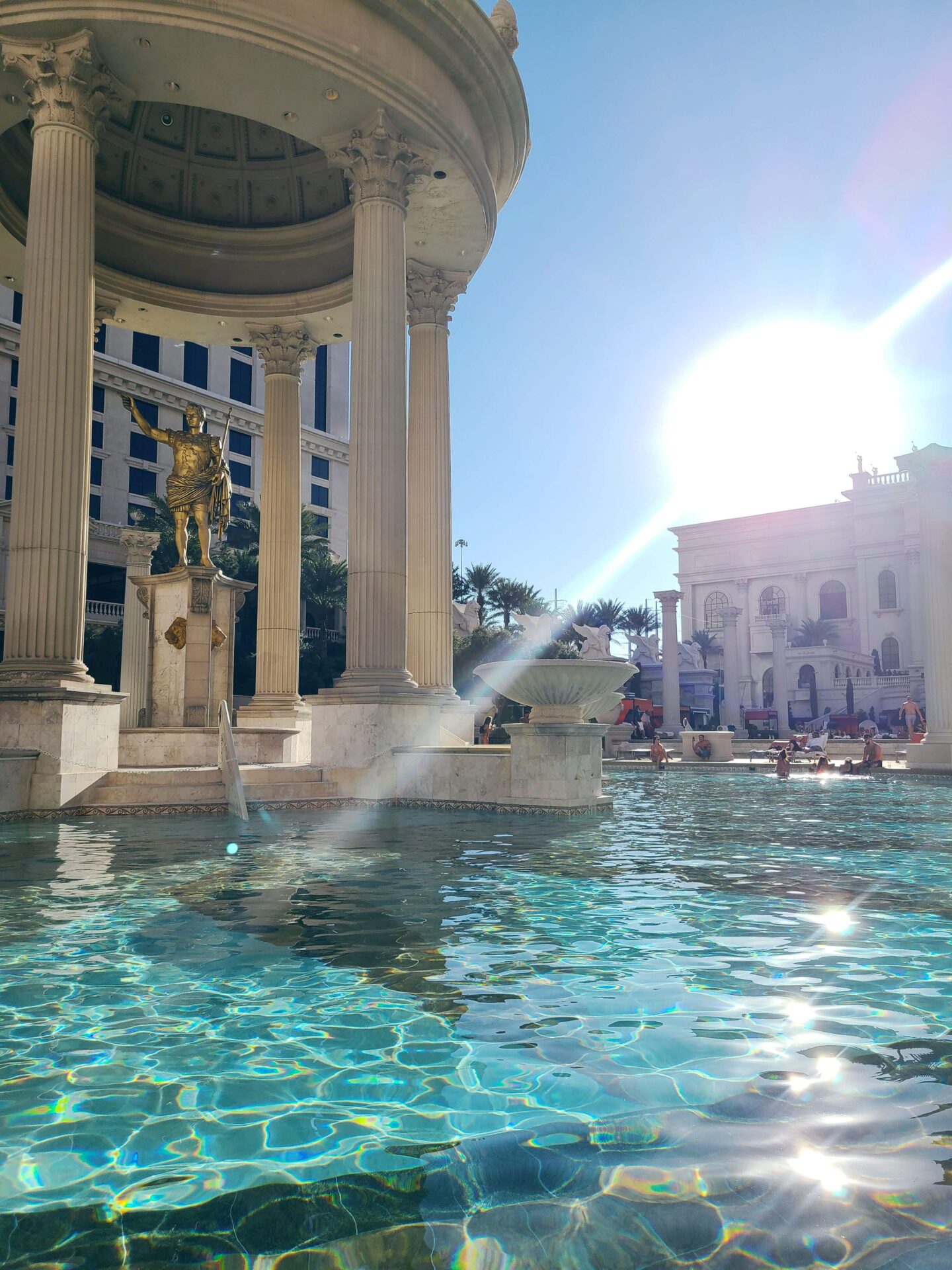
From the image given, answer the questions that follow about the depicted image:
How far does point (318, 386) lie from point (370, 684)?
186 feet

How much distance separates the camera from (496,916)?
230 inches

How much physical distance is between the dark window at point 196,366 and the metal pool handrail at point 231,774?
5088 centimetres

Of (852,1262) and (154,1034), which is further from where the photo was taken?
(154,1034)

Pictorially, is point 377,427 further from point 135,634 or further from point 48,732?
point 135,634

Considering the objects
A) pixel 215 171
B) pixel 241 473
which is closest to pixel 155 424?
pixel 241 473

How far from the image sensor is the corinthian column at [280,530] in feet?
66.8

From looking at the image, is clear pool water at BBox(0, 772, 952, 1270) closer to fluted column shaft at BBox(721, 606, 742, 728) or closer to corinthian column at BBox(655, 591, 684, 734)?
corinthian column at BBox(655, 591, 684, 734)

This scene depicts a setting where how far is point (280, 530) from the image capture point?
68.8 ft

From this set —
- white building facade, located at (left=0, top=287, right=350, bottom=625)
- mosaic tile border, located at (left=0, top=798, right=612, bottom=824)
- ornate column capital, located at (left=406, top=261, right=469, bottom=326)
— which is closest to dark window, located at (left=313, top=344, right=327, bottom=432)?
white building facade, located at (left=0, top=287, right=350, bottom=625)

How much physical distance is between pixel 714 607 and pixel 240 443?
50885mm

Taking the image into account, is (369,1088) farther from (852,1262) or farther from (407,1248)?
(852,1262)

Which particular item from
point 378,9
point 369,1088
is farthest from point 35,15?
point 369,1088

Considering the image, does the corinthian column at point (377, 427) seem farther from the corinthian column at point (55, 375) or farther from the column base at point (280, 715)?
the column base at point (280, 715)

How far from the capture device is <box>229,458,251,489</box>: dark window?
61.8 meters
